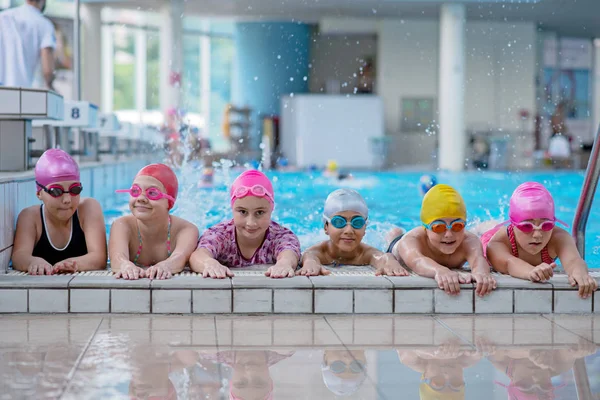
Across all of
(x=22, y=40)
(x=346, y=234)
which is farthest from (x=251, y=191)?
(x=22, y=40)

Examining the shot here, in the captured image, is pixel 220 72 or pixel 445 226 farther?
pixel 220 72

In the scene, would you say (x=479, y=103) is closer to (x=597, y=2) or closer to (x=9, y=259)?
(x=597, y=2)

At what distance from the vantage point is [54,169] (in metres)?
3.90

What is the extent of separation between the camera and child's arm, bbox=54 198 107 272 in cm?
389

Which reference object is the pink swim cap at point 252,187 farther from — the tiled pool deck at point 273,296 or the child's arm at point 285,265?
the tiled pool deck at point 273,296

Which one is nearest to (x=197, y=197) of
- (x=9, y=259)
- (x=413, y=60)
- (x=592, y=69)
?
(x=9, y=259)

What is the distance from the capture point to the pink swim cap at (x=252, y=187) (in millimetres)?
3891

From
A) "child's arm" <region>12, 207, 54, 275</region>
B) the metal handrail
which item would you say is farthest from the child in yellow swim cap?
"child's arm" <region>12, 207, 54, 275</region>

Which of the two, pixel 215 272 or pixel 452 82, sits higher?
pixel 452 82

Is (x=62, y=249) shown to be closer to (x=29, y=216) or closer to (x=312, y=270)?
(x=29, y=216)

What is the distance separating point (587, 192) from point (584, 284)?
68 centimetres

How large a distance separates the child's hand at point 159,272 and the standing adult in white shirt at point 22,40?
3.72 metres

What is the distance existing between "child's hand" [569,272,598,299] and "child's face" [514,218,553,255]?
0.90ft

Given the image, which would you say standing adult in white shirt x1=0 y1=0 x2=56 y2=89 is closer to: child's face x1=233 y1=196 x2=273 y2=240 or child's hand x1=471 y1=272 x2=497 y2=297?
Result: child's face x1=233 y1=196 x2=273 y2=240
